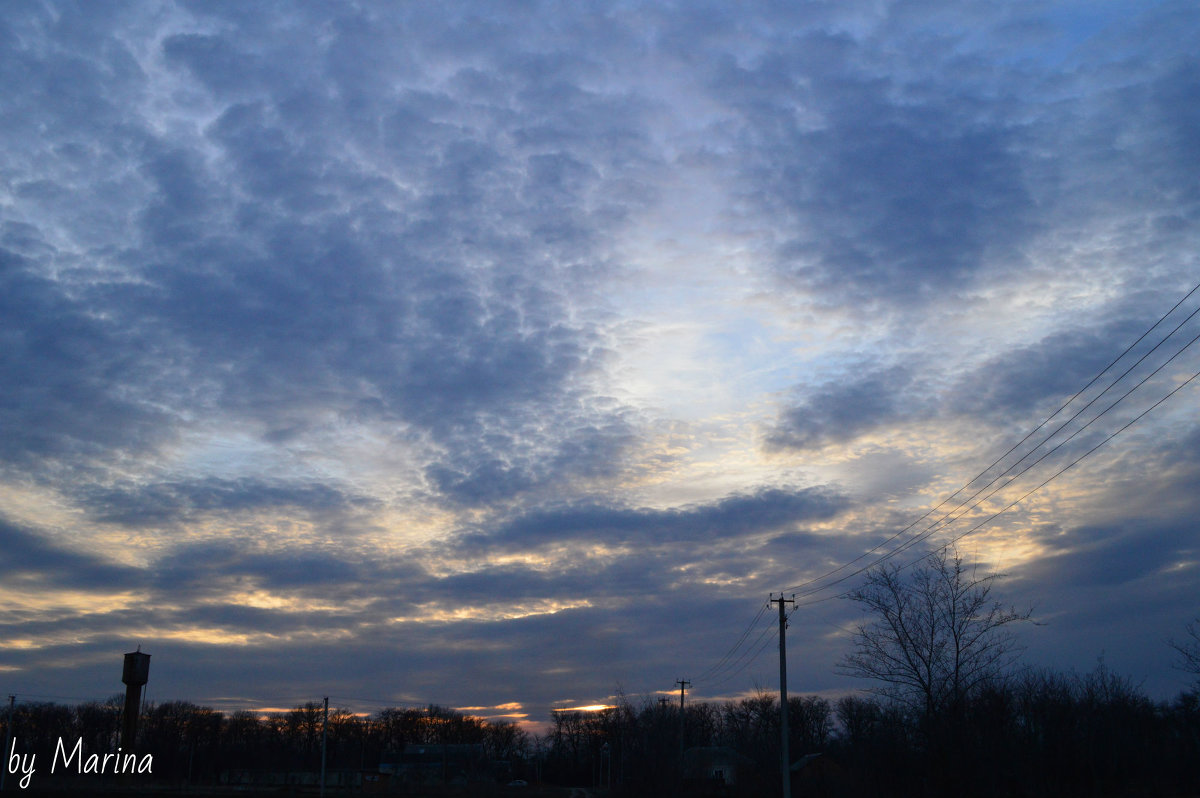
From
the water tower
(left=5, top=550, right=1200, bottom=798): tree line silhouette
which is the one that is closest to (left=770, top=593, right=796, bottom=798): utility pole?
(left=5, top=550, right=1200, bottom=798): tree line silhouette

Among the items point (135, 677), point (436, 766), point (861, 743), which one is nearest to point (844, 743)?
point (861, 743)

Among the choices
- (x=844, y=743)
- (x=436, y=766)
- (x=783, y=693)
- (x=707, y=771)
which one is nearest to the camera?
(x=783, y=693)

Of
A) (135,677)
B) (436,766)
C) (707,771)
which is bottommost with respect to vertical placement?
(436,766)

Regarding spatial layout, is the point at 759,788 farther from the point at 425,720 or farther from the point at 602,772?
the point at 425,720

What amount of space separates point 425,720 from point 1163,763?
117242 mm

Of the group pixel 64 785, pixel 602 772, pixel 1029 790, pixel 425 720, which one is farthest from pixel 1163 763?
pixel 425 720

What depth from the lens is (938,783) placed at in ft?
130

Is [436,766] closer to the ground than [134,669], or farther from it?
closer to the ground

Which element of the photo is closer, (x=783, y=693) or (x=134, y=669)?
(x=783, y=693)

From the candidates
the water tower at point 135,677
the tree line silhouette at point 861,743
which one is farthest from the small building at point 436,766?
the water tower at point 135,677

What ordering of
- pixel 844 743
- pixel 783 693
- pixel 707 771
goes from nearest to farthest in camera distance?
pixel 783 693, pixel 844 743, pixel 707 771

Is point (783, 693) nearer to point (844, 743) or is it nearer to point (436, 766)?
point (844, 743)

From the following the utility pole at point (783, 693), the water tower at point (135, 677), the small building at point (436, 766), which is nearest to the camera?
the utility pole at point (783, 693)

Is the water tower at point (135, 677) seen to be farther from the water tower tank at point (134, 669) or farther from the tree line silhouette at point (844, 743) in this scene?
the tree line silhouette at point (844, 743)
